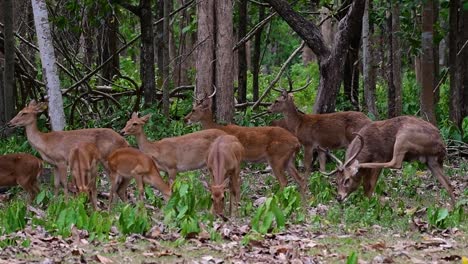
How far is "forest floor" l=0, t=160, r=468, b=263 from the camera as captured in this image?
7.87m

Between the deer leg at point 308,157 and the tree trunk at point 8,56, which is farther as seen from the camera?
the tree trunk at point 8,56

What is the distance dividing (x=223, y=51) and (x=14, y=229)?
8128 mm

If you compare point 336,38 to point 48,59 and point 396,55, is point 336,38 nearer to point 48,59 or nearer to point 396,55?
point 396,55

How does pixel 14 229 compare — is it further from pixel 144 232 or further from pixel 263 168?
pixel 263 168

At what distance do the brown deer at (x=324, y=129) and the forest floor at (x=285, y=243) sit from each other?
407cm

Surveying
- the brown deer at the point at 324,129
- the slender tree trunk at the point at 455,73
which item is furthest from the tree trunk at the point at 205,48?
the slender tree trunk at the point at 455,73

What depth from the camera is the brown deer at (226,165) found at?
35.1ft

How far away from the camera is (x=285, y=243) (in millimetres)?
8508

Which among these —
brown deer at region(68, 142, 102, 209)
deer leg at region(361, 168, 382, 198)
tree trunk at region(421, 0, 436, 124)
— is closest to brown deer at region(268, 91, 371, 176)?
tree trunk at region(421, 0, 436, 124)

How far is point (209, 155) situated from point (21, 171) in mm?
2722

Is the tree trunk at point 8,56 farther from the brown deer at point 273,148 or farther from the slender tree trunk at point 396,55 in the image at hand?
the slender tree trunk at point 396,55

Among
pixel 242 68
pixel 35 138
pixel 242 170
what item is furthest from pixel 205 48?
pixel 35 138

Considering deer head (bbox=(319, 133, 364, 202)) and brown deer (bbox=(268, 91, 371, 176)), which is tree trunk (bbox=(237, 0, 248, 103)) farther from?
deer head (bbox=(319, 133, 364, 202))

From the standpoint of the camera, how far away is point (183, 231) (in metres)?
8.62
